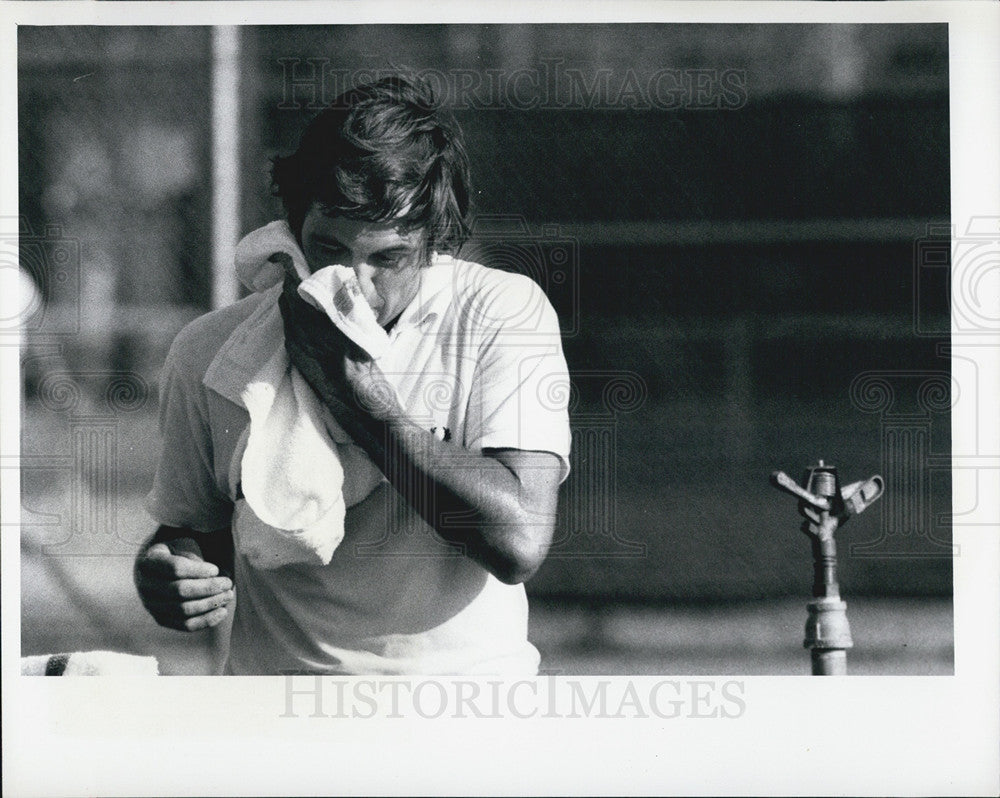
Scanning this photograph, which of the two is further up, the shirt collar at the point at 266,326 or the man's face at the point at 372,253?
the man's face at the point at 372,253

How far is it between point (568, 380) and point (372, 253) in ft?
1.76

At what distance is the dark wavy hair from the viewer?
2773mm

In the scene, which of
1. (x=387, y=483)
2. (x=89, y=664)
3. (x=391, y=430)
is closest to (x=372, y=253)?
(x=391, y=430)

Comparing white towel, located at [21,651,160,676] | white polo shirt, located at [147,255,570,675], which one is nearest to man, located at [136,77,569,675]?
white polo shirt, located at [147,255,570,675]

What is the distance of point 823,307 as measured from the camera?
9.39 feet

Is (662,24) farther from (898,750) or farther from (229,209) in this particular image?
(898,750)

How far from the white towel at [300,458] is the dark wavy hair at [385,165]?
6.7 inches

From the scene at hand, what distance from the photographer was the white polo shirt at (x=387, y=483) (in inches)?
110

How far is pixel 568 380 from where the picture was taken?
2.85m

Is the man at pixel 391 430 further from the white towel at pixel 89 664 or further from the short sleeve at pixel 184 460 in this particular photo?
the white towel at pixel 89 664

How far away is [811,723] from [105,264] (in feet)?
6.50

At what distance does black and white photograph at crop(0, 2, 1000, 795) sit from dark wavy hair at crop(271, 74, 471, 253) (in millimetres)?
10

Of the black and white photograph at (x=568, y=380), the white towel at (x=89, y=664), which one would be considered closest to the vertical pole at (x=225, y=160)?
the black and white photograph at (x=568, y=380)

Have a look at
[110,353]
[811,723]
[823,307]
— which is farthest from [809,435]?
[110,353]
